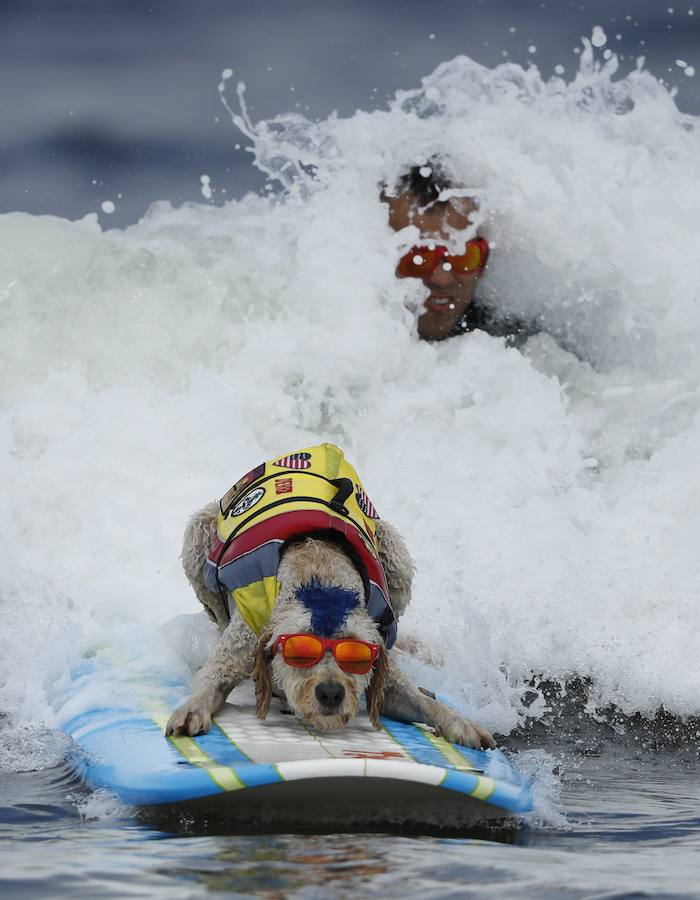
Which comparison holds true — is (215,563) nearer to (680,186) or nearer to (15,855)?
(15,855)

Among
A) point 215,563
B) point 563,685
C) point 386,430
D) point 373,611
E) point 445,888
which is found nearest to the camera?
point 445,888

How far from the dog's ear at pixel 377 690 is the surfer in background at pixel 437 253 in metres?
5.90

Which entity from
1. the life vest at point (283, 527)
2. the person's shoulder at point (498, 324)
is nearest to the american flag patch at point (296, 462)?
the life vest at point (283, 527)

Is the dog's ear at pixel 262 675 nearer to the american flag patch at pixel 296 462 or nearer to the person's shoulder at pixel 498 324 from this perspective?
the american flag patch at pixel 296 462

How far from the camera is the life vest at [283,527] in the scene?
5043 millimetres

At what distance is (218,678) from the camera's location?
5.02 m

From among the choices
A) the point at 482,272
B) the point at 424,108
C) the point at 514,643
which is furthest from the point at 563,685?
the point at 424,108

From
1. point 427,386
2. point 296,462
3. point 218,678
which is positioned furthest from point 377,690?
point 427,386

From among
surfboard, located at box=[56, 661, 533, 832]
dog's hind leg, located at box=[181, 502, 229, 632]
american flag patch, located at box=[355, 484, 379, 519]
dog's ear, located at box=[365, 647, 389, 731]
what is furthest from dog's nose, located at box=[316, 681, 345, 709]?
dog's hind leg, located at box=[181, 502, 229, 632]

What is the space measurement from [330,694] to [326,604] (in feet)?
1.11

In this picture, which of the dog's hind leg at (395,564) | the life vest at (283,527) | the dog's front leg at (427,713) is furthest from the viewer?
the dog's hind leg at (395,564)

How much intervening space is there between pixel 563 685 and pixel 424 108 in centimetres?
619

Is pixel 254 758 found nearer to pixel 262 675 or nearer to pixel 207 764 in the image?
pixel 207 764

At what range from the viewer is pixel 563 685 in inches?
252
